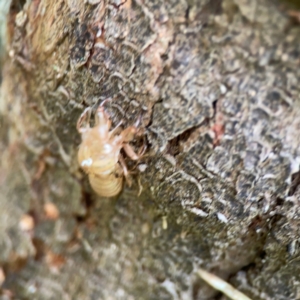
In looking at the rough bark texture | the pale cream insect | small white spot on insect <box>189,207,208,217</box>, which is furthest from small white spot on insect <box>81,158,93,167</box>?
small white spot on insect <box>189,207,208,217</box>

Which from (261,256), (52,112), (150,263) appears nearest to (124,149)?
(52,112)

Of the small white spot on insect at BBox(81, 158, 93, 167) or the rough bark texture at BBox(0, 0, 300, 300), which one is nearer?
the rough bark texture at BBox(0, 0, 300, 300)

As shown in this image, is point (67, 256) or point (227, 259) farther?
point (67, 256)

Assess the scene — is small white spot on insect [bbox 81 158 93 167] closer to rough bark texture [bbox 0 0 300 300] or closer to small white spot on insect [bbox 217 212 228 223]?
rough bark texture [bbox 0 0 300 300]

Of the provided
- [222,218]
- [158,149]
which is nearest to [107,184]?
[158,149]

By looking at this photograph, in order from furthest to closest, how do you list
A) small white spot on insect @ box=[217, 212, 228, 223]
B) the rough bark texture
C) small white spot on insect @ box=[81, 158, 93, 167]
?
small white spot on insect @ box=[81, 158, 93, 167] < small white spot on insect @ box=[217, 212, 228, 223] < the rough bark texture

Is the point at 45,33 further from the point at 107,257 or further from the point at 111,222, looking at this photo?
the point at 107,257
